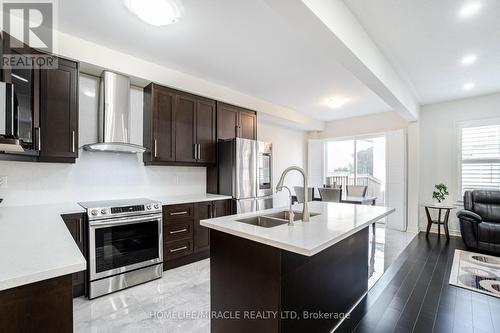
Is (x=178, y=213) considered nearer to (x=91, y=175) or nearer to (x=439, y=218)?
(x=91, y=175)

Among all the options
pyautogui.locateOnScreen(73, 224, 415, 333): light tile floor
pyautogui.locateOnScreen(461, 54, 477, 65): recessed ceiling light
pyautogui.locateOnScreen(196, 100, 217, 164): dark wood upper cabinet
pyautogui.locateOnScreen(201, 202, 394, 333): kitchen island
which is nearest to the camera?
pyautogui.locateOnScreen(201, 202, 394, 333): kitchen island

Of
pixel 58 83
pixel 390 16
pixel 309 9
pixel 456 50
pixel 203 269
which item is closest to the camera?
pixel 309 9

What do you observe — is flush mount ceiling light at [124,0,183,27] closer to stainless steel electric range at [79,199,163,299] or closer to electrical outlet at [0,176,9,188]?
stainless steel electric range at [79,199,163,299]

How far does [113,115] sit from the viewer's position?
118 inches

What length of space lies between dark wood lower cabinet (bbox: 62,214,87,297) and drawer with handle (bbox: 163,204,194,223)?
0.88 m

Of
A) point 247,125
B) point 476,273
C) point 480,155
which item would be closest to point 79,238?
point 247,125

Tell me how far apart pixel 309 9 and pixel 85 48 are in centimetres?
252

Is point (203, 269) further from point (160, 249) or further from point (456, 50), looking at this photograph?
point (456, 50)

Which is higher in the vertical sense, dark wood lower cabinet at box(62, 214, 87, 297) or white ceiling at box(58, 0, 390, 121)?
white ceiling at box(58, 0, 390, 121)

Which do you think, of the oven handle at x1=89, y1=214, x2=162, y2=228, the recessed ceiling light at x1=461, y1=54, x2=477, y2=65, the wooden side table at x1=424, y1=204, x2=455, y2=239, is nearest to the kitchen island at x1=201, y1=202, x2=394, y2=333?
the oven handle at x1=89, y1=214, x2=162, y2=228

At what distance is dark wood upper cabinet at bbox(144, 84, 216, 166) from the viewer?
332cm

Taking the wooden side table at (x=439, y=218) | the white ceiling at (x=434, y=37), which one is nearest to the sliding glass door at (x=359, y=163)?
the wooden side table at (x=439, y=218)

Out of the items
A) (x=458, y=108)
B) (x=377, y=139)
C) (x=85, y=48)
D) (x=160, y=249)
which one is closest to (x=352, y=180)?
(x=377, y=139)

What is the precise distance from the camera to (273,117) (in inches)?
207
